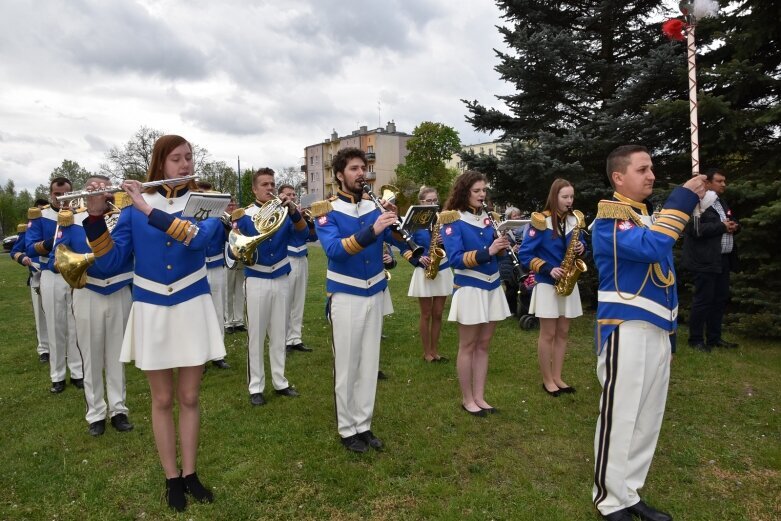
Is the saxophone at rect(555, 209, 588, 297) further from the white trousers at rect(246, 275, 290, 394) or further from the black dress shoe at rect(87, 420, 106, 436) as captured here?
the black dress shoe at rect(87, 420, 106, 436)

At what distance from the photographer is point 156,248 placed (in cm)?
354

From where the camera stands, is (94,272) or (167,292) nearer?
(167,292)

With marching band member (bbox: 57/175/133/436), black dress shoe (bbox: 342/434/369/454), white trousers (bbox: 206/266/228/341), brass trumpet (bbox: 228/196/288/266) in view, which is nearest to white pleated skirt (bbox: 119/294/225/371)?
brass trumpet (bbox: 228/196/288/266)

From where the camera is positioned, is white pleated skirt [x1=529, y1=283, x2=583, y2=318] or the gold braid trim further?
white pleated skirt [x1=529, y1=283, x2=583, y2=318]

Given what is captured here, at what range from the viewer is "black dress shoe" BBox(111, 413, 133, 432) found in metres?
5.17

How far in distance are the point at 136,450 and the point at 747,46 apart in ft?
31.8

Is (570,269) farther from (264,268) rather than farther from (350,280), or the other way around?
(264,268)

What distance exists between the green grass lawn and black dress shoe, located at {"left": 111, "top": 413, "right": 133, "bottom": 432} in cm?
12

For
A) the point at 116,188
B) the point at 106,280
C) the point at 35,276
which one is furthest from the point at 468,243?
the point at 35,276

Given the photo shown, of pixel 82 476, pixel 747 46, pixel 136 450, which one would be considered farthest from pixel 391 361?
pixel 747 46

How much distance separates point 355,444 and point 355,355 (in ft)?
2.60

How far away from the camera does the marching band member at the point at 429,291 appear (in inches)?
284

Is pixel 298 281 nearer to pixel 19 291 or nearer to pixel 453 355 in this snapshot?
pixel 453 355

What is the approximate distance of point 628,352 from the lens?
333 cm
